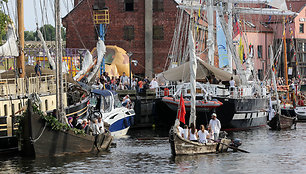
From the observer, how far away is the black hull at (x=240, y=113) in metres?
45.4

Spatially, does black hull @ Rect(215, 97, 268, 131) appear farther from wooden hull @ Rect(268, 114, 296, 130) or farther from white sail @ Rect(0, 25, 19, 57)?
white sail @ Rect(0, 25, 19, 57)

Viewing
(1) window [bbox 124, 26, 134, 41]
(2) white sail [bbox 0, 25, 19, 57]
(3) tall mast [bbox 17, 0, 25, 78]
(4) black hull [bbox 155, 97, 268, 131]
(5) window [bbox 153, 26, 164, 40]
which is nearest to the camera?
(2) white sail [bbox 0, 25, 19, 57]

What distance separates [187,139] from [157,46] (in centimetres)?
3959

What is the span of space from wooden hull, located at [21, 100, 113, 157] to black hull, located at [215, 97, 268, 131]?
17346 mm

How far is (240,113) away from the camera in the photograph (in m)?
46.5

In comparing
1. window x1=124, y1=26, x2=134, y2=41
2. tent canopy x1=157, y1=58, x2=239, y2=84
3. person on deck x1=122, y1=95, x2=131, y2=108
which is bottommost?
person on deck x1=122, y1=95, x2=131, y2=108

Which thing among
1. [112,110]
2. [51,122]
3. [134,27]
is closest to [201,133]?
[51,122]

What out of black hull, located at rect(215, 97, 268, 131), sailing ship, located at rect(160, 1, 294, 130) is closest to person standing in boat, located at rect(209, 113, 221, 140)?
sailing ship, located at rect(160, 1, 294, 130)

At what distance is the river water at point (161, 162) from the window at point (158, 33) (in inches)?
1316

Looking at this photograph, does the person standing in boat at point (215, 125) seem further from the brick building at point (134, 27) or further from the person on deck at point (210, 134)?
the brick building at point (134, 27)

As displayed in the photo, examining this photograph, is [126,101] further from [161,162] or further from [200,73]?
[161,162]

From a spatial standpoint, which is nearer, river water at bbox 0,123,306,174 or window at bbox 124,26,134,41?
river water at bbox 0,123,306,174

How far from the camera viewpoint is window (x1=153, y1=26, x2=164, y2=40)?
68.7 m

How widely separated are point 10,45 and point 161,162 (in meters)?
10.2
